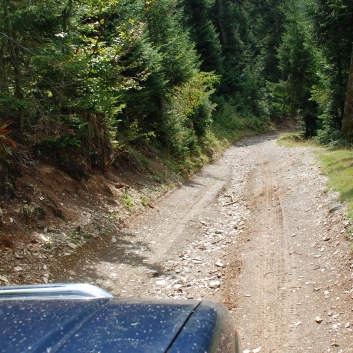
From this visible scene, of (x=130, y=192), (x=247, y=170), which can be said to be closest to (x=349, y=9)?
(x=247, y=170)

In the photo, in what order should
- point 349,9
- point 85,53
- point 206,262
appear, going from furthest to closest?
point 349,9 → point 85,53 → point 206,262

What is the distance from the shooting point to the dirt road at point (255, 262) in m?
5.86

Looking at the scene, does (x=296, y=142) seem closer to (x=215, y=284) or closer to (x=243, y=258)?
(x=243, y=258)

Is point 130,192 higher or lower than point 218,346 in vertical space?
lower

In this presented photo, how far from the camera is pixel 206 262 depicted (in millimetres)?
8844

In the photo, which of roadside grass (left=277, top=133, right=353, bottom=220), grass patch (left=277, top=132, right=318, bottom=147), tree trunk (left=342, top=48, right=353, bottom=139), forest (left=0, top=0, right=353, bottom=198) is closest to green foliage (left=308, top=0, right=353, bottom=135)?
forest (left=0, top=0, right=353, bottom=198)

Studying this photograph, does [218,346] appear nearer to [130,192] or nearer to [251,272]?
[251,272]

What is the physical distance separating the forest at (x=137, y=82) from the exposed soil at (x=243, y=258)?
189cm

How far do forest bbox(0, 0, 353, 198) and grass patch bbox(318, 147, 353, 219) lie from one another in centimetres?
550

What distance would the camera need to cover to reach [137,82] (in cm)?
1399

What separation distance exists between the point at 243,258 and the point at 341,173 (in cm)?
595

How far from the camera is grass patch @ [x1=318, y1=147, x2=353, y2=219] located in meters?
10.3

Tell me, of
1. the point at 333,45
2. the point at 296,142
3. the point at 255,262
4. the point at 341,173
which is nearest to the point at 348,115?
the point at 333,45

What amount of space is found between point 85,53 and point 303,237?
697 centimetres
